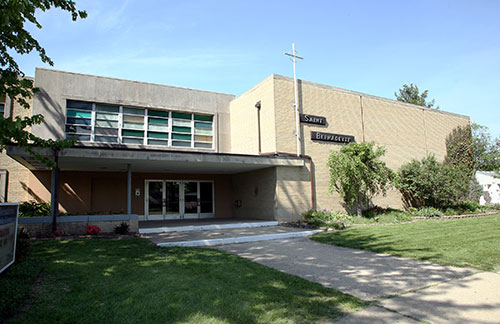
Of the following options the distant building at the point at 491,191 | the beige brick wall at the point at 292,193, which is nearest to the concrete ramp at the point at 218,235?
the beige brick wall at the point at 292,193

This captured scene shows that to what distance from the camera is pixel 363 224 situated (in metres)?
13.9

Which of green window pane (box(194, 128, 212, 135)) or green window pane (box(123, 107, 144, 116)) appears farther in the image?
green window pane (box(194, 128, 212, 135))

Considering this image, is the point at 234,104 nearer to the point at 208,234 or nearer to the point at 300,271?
the point at 208,234

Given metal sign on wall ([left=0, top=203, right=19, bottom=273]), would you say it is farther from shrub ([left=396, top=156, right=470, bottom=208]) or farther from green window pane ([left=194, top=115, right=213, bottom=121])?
shrub ([left=396, top=156, right=470, bottom=208])

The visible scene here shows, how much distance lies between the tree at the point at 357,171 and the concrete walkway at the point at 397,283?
23.2ft

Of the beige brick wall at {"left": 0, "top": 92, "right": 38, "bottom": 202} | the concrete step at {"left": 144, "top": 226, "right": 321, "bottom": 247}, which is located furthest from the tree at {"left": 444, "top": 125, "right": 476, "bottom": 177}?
the beige brick wall at {"left": 0, "top": 92, "right": 38, "bottom": 202}

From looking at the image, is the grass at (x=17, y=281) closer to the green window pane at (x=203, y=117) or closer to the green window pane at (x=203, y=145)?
the green window pane at (x=203, y=145)

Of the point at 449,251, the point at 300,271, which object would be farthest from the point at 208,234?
the point at 449,251

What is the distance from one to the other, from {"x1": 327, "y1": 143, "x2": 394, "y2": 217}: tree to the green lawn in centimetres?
310

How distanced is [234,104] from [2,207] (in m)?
14.6

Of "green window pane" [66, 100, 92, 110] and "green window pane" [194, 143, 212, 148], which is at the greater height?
"green window pane" [66, 100, 92, 110]

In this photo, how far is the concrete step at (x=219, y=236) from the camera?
31.9 ft

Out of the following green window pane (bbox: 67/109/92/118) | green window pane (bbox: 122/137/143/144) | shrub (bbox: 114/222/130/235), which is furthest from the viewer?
green window pane (bbox: 122/137/143/144)

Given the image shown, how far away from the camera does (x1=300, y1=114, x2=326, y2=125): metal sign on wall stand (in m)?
15.9
